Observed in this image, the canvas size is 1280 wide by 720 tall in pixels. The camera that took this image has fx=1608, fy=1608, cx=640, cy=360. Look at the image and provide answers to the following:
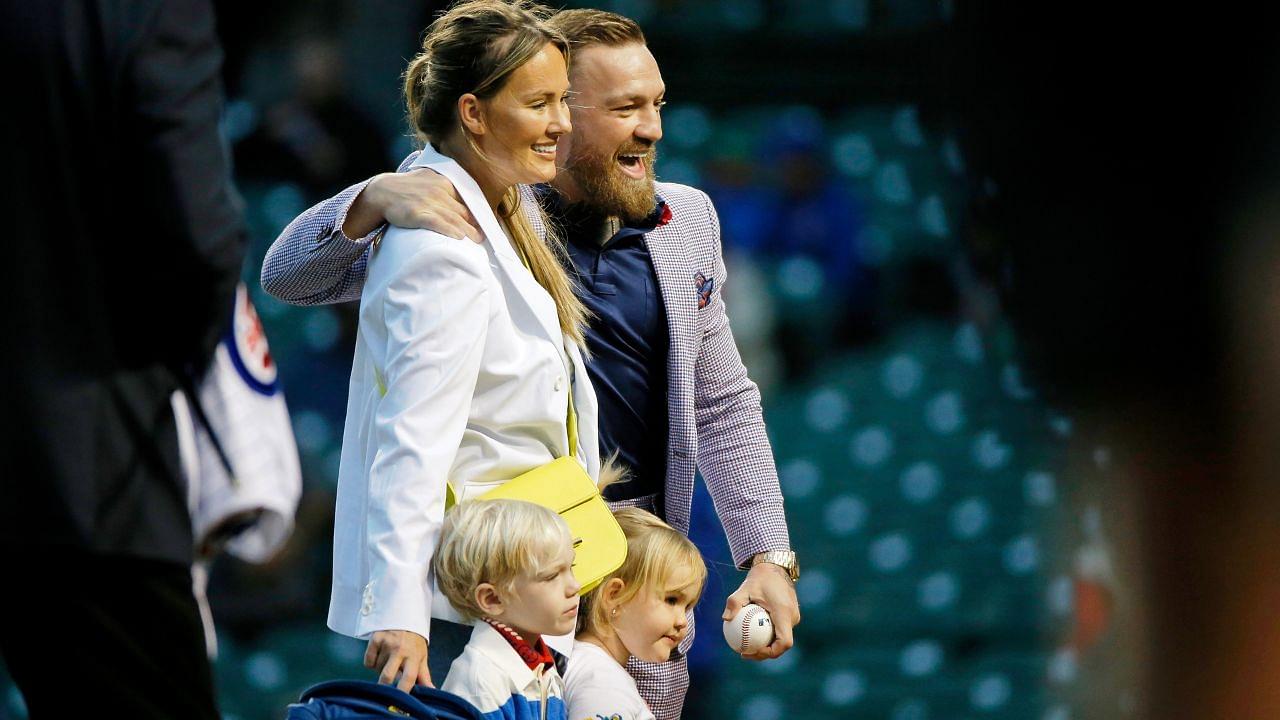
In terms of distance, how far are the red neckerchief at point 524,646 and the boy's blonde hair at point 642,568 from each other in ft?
0.99

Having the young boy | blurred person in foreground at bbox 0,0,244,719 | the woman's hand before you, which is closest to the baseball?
the young boy

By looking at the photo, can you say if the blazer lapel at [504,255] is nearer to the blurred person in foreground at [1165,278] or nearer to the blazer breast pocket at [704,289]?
the blazer breast pocket at [704,289]

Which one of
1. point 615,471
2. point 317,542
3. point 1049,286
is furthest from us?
point 1049,286

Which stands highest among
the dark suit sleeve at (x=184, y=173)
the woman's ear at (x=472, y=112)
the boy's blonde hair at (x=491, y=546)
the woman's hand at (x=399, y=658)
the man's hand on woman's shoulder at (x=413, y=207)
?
the dark suit sleeve at (x=184, y=173)

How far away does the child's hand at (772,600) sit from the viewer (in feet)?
8.20

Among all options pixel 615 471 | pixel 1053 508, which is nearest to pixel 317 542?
pixel 615 471

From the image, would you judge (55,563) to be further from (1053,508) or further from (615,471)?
(1053,508)

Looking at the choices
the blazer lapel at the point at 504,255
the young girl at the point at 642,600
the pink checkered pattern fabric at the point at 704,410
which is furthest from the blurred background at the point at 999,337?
the blazer lapel at the point at 504,255

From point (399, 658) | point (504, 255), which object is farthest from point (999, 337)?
point (399, 658)

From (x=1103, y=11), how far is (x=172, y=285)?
294 cm

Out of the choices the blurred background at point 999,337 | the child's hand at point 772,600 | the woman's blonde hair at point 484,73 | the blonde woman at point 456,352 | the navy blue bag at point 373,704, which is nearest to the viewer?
the navy blue bag at point 373,704

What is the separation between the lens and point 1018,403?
3967 mm

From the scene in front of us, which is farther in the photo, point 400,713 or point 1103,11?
point 1103,11

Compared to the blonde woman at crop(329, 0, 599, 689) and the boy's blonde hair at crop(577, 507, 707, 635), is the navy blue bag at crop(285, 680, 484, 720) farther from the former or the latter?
the boy's blonde hair at crop(577, 507, 707, 635)
